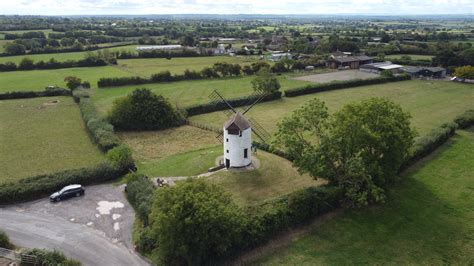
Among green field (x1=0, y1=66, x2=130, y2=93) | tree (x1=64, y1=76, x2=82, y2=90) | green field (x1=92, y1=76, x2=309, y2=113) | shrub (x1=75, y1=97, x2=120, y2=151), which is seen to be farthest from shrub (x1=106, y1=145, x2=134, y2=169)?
green field (x1=0, y1=66, x2=130, y2=93)

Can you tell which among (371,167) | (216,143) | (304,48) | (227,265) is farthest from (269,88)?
(304,48)

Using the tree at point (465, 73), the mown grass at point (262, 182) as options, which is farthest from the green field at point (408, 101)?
the mown grass at point (262, 182)

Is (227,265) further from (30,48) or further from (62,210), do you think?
(30,48)

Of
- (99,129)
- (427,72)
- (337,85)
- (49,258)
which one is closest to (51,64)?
(99,129)

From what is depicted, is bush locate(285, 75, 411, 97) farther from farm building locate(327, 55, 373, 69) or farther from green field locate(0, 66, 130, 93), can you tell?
green field locate(0, 66, 130, 93)

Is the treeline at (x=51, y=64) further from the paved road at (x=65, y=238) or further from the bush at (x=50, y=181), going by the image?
the paved road at (x=65, y=238)

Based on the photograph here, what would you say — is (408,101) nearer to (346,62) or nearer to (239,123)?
(346,62)
